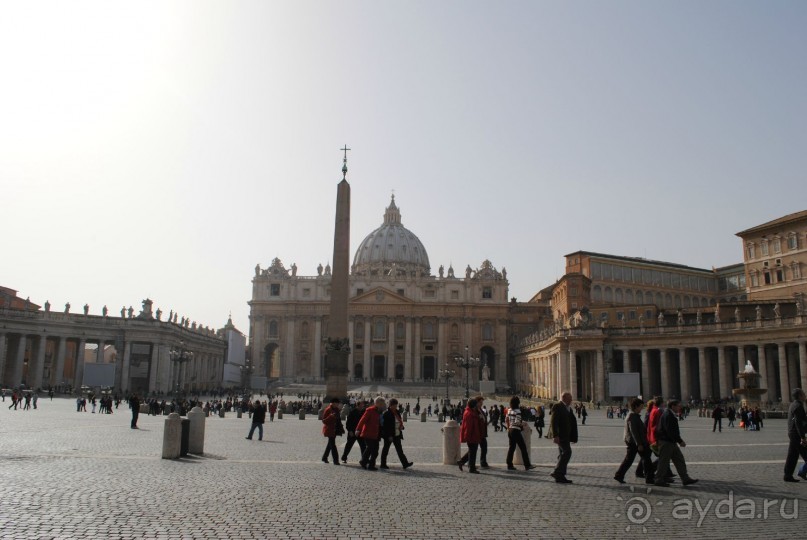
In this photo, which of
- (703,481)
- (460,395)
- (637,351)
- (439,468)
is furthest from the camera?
(460,395)

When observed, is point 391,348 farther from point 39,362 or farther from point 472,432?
point 472,432

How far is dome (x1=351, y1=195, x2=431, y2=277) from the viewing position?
11831 centimetres

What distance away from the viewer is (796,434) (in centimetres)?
1039

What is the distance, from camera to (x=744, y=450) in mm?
16250

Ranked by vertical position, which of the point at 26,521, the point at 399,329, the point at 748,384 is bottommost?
the point at 26,521

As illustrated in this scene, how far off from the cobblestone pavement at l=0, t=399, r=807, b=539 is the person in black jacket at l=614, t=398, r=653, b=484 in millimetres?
303

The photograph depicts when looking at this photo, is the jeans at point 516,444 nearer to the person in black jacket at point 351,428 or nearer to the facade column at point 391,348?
the person in black jacket at point 351,428

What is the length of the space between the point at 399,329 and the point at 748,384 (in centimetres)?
6419

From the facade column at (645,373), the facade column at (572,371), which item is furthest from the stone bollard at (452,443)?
the facade column at (645,373)

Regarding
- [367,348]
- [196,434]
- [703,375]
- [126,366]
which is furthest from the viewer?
[367,348]

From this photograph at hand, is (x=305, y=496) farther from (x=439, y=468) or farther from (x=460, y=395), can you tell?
(x=460, y=395)

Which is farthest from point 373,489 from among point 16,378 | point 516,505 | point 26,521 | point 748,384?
point 16,378

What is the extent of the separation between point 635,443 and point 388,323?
276 feet

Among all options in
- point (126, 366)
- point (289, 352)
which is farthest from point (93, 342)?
point (289, 352)
